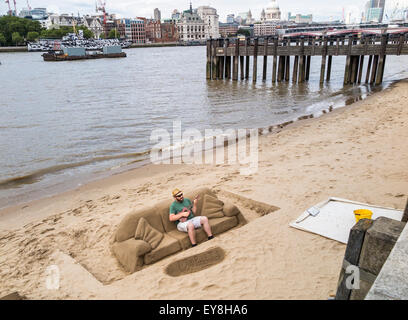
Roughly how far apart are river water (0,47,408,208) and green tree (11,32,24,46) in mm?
119238

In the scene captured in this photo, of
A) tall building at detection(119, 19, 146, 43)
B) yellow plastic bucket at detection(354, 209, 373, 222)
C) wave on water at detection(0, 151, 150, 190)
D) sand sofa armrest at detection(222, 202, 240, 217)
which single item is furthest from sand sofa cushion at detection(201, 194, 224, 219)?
tall building at detection(119, 19, 146, 43)

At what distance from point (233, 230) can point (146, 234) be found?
1678 millimetres

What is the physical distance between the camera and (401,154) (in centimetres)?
1001

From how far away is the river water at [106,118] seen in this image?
12.4 m

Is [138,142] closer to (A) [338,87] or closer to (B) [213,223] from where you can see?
(B) [213,223]

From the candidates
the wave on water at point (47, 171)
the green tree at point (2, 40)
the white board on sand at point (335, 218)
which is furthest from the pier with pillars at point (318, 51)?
the green tree at point (2, 40)

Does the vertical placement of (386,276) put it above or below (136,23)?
below

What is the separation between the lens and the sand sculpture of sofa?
566cm

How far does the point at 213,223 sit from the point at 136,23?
195 m

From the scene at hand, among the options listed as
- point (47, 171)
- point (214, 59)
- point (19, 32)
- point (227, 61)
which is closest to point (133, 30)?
Result: point (19, 32)

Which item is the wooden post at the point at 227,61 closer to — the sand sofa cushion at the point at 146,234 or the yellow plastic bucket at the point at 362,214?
the yellow plastic bucket at the point at 362,214
